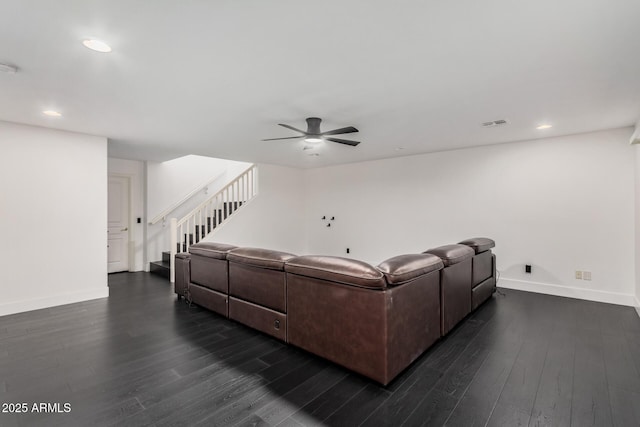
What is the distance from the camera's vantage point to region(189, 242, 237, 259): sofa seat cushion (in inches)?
137

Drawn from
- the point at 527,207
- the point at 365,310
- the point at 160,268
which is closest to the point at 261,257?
the point at 365,310

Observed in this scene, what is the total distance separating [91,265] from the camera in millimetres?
4426

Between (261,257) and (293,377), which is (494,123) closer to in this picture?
(261,257)

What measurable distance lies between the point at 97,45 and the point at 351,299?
2.51 metres

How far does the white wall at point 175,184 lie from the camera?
6.69 m

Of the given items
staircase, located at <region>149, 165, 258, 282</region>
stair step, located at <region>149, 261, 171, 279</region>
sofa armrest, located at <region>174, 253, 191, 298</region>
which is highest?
staircase, located at <region>149, 165, 258, 282</region>

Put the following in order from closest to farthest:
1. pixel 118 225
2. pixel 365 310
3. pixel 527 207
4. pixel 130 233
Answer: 1. pixel 365 310
2. pixel 527 207
3. pixel 118 225
4. pixel 130 233

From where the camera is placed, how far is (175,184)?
7.08 m

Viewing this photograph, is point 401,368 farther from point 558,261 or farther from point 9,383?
point 558,261

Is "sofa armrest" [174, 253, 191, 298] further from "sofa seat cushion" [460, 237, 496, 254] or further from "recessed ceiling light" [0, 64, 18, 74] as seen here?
"sofa seat cushion" [460, 237, 496, 254]

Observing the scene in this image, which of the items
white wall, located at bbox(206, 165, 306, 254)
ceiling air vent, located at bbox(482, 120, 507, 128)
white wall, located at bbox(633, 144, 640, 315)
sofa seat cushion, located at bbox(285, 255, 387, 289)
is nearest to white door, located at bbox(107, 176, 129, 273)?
white wall, located at bbox(206, 165, 306, 254)

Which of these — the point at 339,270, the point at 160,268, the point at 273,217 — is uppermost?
the point at 273,217

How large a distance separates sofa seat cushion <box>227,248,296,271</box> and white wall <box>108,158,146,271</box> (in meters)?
4.36

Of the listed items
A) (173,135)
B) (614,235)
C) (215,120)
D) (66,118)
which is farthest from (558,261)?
(66,118)
